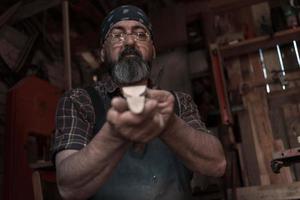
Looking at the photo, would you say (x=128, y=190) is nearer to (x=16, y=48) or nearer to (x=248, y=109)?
(x=248, y=109)

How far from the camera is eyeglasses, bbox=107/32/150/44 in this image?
1450 mm

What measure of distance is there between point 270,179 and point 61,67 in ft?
7.17

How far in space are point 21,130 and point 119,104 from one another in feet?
6.31

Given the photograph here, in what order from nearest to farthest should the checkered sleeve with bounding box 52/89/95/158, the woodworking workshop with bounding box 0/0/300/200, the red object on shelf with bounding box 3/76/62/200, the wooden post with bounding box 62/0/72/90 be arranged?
the woodworking workshop with bounding box 0/0/300/200
the checkered sleeve with bounding box 52/89/95/158
the red object on shelf with bounding box 3/76/62/200
the wooden post with bounding box 62/0/72/90

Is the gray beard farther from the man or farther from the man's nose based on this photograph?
the man's nose

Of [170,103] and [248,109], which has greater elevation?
[248,109]

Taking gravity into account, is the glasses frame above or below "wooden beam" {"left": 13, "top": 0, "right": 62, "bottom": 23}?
below

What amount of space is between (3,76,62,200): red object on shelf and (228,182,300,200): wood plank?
1.42 meters

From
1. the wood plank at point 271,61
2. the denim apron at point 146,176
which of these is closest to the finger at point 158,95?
the denim apron at point 146,176

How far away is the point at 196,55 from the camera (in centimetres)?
356

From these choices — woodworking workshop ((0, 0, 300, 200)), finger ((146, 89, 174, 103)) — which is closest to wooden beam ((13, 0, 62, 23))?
woodworking workshop ((0, 0, 300, 200))

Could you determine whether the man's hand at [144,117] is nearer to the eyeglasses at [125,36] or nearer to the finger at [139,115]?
the finger at [139,115]

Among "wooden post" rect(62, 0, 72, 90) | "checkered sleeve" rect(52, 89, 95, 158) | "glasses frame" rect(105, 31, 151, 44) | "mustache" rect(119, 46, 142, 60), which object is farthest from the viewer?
"wooden post" rect(62, 0, 72, 90)

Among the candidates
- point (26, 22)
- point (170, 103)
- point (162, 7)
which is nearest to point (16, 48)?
point (26, 22)
